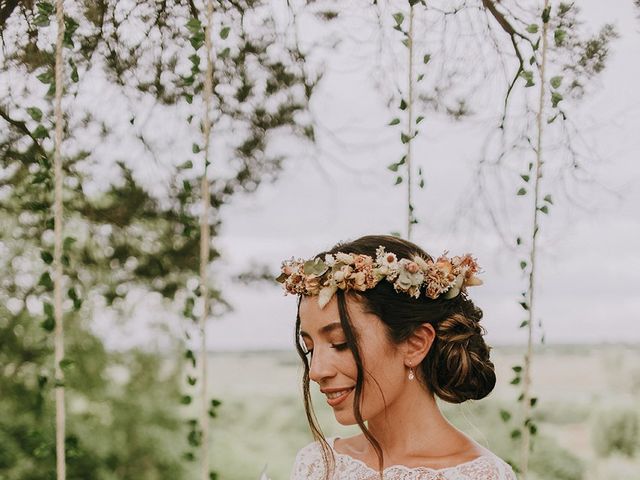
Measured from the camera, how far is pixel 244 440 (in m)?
3.65

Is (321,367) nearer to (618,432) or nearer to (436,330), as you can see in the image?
(436,330)

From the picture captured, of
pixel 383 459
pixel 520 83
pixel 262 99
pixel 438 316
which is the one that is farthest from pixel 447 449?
pixel 262 99

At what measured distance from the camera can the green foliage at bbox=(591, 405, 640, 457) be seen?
11.3 feet

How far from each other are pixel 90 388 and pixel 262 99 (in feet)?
5.15

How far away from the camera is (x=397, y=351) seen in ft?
5.34

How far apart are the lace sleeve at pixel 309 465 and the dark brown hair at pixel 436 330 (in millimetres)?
109

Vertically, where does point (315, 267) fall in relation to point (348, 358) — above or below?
above

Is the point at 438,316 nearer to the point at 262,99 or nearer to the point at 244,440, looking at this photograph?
the point at 262,99

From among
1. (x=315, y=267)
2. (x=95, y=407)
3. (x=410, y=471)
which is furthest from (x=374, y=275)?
(x=95, y=407)

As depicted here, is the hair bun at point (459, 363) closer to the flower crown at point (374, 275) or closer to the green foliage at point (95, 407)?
the flower crown at point (374, 275)

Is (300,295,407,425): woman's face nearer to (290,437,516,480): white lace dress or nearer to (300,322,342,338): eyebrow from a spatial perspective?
(300,322,342,338): eyebrow

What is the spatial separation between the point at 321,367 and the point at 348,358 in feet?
0.19

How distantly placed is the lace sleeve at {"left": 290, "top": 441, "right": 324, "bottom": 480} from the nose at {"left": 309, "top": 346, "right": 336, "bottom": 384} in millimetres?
326

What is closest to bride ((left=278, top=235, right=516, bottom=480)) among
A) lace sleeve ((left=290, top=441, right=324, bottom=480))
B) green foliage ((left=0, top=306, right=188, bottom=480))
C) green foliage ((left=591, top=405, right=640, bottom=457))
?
lace sleeve ((left=290, top=441, right=324, bottom=480))
